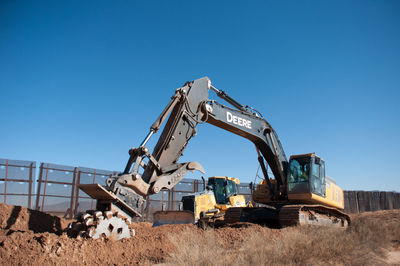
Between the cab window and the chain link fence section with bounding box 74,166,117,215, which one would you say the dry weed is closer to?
the cab window

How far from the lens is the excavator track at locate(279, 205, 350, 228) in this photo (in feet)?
28.9

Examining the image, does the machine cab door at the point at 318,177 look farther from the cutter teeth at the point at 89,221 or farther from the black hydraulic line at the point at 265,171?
the cutter teeth at the point at 89,221

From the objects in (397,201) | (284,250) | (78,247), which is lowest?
(284,250)

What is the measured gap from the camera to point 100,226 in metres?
5.57

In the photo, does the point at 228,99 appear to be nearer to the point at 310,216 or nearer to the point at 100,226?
the point at 310,216

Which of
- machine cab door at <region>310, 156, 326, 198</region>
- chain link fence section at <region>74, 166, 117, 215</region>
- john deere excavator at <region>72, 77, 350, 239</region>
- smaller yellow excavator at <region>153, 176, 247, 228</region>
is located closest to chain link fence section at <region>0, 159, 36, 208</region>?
chain link fence section at <region>74, 166, 117, 215</region>

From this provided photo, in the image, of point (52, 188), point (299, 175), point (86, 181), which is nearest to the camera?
point (299, 175)

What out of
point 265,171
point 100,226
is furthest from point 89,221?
point 265,171

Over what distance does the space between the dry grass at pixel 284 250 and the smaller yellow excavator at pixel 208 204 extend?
3797 mm

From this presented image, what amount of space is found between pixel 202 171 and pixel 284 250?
2447 mm

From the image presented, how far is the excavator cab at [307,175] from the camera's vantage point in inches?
382

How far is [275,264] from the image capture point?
5062mm

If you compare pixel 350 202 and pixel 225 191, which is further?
pixel 350 202

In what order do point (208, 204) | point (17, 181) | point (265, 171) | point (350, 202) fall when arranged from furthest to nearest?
point (350, 202), point (17, 181), point (208, 204), point (265, 171)
